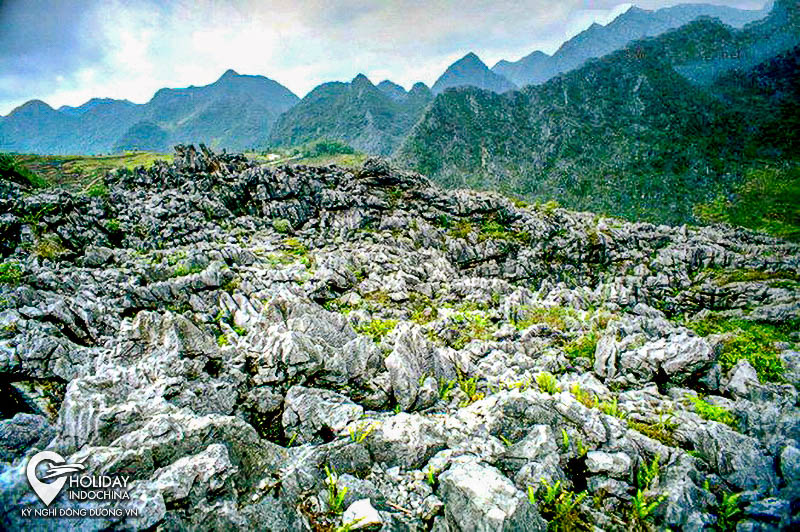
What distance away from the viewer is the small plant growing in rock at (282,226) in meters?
33.4

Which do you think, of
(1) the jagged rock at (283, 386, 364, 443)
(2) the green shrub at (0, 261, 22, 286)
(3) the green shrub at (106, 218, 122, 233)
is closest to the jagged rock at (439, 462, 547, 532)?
(1) the jagged rock at (283, 386, 364, 443)

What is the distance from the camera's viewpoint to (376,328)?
18.9 metres

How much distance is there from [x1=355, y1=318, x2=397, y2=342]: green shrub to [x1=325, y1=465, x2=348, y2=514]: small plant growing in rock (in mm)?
10692

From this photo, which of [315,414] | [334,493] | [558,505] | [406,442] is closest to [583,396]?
[558,505]

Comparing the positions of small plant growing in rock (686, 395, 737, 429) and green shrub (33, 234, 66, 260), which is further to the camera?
green shrub (33, 234, 66, 260)

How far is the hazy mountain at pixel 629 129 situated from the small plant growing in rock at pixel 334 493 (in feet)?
357

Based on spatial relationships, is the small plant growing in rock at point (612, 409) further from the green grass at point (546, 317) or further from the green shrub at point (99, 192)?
the green shrub at point (99, 192)

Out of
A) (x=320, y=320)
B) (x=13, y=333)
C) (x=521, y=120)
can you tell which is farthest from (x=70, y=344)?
(x=521, y=120)

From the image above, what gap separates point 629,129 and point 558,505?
14043cm

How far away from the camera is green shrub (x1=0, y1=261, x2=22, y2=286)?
18.9 metres

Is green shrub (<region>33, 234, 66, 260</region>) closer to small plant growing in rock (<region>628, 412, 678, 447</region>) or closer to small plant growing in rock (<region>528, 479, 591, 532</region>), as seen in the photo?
small plant growing in rock (<region>528, 479, 591, 532</region>)

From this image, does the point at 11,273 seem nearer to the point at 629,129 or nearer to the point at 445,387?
the point at 445,387

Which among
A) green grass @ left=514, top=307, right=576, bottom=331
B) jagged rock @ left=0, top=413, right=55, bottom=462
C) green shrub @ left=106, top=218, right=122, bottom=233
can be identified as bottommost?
→ green grass @ left=514, top=307, right=576, bottom=331

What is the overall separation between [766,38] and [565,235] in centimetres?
17147
